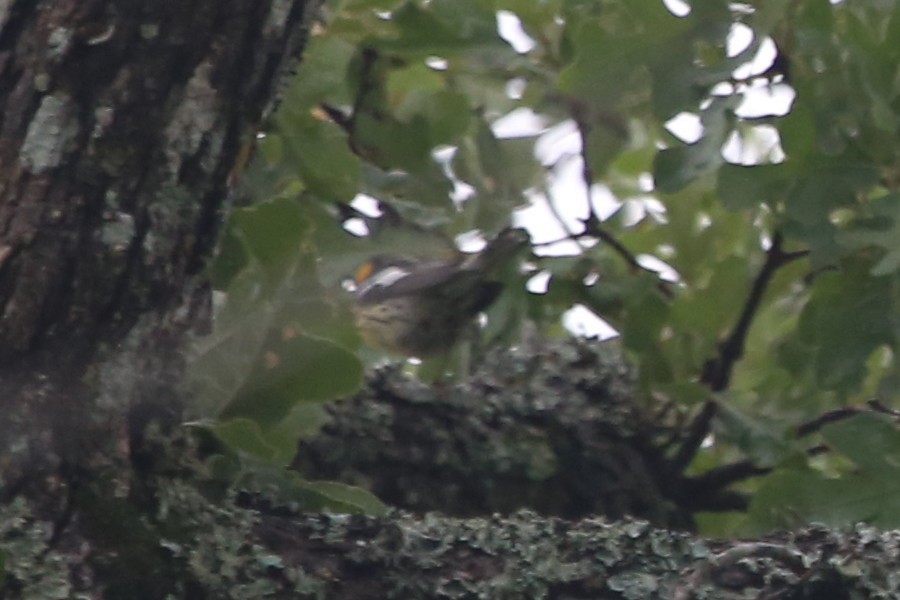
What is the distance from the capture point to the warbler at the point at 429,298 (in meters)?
1.57

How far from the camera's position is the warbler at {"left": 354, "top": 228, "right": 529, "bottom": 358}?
1.57 metres

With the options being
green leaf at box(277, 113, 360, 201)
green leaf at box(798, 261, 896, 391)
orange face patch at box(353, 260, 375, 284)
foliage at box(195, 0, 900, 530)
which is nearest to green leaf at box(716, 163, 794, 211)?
foliage at box(195, 0, 900, 530)

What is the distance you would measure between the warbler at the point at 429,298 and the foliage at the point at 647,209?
0.18ft

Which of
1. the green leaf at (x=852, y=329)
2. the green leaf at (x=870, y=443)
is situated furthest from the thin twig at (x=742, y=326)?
the green leaf at (x=870, y=443)

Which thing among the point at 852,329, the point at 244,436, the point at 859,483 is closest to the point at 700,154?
the point at 852,329

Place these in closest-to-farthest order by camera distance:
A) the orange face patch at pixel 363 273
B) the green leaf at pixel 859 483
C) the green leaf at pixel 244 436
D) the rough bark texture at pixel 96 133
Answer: the rough bark texture at pixel 96 133
the green leaf at pixel 244 436
the green leaf at pixel 859 483
the orange face patch at pixel 363 273

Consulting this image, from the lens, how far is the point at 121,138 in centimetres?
87

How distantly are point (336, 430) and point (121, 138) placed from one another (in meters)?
0.76

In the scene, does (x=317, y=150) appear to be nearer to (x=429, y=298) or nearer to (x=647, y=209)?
(x=429, y=298)

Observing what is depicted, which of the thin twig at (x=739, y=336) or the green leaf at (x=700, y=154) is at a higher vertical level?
the green leaf at (x=700, y=154)

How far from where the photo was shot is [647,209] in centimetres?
183

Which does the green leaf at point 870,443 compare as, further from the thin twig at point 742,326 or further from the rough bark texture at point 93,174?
the rough bark texture at point 93,174

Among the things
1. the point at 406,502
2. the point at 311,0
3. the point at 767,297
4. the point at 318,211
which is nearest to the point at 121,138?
the point at 311,0

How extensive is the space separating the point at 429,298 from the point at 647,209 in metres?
0.37
